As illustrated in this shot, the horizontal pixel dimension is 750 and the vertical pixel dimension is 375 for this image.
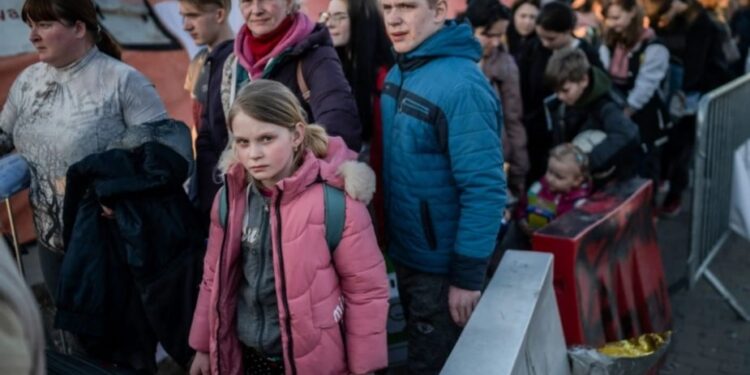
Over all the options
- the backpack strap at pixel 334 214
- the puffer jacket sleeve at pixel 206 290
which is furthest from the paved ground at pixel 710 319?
the puffer jacket sleeve at pixel 206 290

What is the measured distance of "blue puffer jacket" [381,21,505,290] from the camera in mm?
2494

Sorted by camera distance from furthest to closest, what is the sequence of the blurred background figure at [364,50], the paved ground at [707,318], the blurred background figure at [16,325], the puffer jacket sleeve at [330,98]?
the paved ground at [707,318] → the blurred background figure at [364,50] → the puffer jacket sleeve at [330,98] → the blurred background figure at [16,325]

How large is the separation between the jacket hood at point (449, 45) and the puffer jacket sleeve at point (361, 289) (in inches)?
28.8

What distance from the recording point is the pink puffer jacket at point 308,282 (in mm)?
2113

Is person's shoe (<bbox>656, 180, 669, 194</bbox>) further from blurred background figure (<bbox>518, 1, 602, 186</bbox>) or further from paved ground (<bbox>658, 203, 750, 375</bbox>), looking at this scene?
blurred background figure (<bbox>518, 1, 602, 186</bbox>)

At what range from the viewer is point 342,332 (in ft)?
7.38

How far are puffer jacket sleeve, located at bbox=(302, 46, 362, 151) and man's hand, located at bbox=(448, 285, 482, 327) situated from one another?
69cm

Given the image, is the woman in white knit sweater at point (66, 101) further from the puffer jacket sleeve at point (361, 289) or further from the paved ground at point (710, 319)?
the paved ground at point (710, 319)

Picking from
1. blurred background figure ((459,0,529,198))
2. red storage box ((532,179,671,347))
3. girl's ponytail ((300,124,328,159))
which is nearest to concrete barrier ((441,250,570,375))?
red storage box ((532,179,671,347))

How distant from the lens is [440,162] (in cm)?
259

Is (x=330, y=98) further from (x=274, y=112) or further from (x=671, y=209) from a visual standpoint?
(x=671, y=209)

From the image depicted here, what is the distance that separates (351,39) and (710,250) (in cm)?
293

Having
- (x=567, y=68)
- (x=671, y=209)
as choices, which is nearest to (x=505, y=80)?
(x=567, y=68)

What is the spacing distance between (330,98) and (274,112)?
49cm
